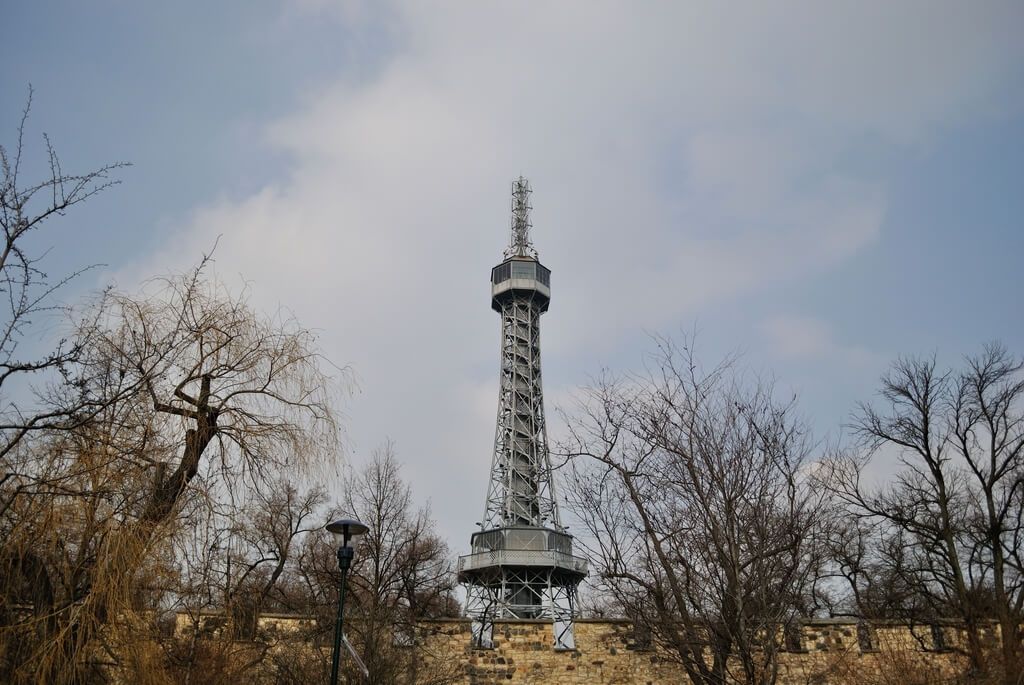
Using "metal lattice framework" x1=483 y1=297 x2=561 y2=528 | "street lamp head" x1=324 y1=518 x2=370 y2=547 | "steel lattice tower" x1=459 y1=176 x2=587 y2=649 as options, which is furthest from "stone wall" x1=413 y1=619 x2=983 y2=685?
"metal lattice framework" x1=483 y1=297 x2=561 y2=528

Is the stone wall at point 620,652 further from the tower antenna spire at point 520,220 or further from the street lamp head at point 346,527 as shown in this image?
the tower antenna spire at point 520,220

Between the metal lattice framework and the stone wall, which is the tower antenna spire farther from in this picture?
the stone wall

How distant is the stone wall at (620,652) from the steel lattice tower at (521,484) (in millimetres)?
22175

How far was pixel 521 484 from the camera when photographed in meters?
50.0

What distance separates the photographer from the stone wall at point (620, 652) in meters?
12.2

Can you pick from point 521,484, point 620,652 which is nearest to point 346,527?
point 620,652

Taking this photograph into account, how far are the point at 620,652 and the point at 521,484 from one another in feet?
124

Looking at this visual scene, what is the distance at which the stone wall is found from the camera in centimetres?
1216

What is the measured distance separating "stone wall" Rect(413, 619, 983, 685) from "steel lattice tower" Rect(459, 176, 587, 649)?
2218 cm

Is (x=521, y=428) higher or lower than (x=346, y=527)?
higher

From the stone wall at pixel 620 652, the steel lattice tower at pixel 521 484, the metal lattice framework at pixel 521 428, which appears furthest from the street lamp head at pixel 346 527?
the metal lattice framework at pixel 521 428

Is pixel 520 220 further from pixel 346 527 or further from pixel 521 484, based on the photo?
pixel 346 527

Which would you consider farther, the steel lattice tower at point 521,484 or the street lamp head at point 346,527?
the steel lattice tower at point 521,484

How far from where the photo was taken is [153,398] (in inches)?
291
